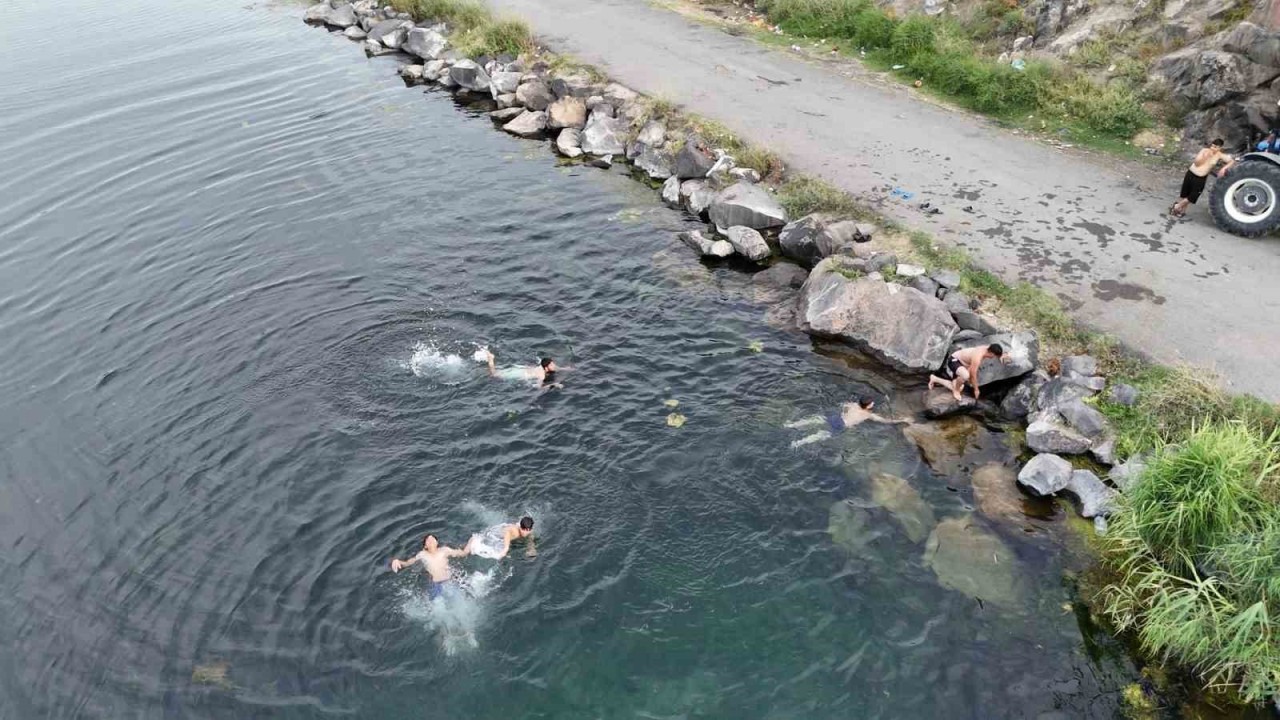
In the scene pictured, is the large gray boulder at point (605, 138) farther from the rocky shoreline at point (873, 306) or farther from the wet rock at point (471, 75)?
the wet rock at point (471, 75)

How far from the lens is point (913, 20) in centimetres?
2852

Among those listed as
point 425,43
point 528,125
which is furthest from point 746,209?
point 425,43

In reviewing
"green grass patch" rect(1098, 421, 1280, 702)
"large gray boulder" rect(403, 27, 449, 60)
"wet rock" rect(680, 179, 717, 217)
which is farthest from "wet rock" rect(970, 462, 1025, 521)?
"large gray boulder" rect(403, 27, 449, 60)

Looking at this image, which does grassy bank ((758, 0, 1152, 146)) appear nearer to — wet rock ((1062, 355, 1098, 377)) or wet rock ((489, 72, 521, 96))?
wet rock ((1062, 355, 1098, 377))

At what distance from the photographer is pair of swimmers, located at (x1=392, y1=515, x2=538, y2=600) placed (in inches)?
508

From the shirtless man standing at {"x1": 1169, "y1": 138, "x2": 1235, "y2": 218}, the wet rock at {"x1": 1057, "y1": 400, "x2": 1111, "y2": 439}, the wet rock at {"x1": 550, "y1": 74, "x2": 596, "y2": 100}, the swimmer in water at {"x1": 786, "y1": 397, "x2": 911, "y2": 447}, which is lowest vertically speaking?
the swimmer in water at {"x1": 786, "y1": 397, "x2": 911, "y2": 447}

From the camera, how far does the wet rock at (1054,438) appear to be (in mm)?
14703

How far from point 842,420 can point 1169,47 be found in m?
17.4

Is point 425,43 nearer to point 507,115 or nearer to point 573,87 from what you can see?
point 507,115

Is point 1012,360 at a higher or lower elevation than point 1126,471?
higher

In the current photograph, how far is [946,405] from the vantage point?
16172mm

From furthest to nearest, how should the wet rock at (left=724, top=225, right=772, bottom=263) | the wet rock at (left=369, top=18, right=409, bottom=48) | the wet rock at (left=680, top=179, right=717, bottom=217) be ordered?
the wet rock at (left=369, top=18, right=409, bottom=48) → the wet rock at (left=680, top=179, right=717, bottom=217) → the wet rock at (left=724, top=225, right=772, bottom=263)

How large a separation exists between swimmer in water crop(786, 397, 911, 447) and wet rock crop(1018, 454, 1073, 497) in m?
2.46

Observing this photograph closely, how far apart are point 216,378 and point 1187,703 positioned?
1860 cm
